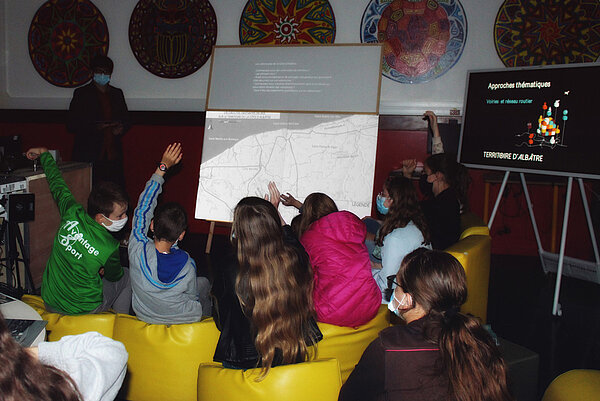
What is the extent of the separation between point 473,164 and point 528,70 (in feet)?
2.57

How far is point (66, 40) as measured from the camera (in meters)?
5.59

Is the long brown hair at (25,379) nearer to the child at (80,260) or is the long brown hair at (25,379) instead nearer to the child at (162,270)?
the child at (162,270)

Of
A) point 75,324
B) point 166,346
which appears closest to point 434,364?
point 166,346

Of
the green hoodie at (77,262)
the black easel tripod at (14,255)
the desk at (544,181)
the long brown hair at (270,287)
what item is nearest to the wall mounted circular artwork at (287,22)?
the desk at (544,181)

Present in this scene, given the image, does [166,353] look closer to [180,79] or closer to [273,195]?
[273,195]

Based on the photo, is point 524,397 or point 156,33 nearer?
point 524,397

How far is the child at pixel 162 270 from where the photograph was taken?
2262 millimetres

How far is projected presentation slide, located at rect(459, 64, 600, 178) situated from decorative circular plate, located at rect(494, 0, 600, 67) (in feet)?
3.41

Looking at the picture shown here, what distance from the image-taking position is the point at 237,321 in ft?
6.37

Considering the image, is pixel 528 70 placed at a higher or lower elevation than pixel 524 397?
higher

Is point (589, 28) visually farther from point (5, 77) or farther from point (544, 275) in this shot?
point (5, 77)

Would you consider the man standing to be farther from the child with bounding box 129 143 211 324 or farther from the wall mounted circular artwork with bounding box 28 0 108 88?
the child with bounding box 129 143 211 324

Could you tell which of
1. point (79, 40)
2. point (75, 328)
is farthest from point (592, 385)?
point (79, 40)

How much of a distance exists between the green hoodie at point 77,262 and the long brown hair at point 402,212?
1.40 m
